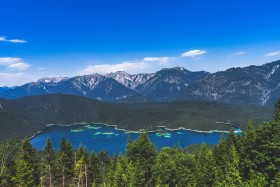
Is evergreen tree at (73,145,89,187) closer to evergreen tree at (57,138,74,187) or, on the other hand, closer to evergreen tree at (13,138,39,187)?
evergreen tree at (57,138,74,187)

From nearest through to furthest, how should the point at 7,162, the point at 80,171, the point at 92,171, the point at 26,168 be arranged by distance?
the point at 26,168 < the point at 80,171 < the point at 7,162 < the point at 92,171

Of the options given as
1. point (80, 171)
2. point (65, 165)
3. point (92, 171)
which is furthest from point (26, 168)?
point (92, 171)

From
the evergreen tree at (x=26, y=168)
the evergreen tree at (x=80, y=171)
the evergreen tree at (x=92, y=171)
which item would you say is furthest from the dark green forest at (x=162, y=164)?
the evergreen tree at (x=92, y=171)

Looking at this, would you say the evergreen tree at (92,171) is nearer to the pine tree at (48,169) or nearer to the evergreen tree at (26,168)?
the pine tree at (48,169)

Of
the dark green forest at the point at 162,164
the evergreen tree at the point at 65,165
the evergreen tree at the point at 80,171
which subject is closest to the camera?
the dark green forest at the point at 162,164

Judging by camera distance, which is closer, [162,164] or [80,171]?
[162,164]

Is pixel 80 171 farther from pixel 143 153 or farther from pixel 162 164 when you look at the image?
pixel 162 164

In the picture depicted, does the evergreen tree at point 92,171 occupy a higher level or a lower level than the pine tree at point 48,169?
lower

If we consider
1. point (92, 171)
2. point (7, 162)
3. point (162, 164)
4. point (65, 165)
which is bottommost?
point (92, 171)

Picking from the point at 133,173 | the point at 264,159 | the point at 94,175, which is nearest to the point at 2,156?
the point at 94,175
